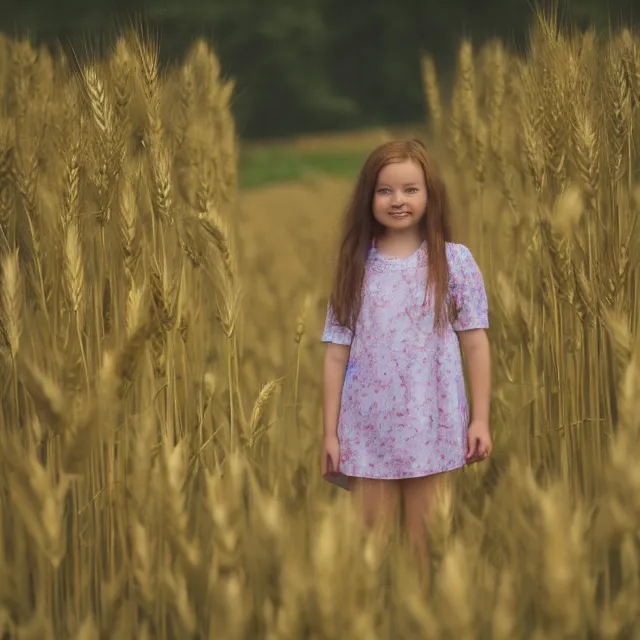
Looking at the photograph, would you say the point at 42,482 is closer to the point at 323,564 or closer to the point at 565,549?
the point at 323,564

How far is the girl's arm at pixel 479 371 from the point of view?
5.68ft

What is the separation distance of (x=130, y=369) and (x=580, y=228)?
0.89m

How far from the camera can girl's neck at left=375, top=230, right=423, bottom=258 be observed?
177cm

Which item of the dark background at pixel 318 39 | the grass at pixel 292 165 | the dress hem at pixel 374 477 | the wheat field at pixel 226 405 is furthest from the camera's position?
the dark background at pixel 318 39

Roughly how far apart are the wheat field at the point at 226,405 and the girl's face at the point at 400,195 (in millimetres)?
190

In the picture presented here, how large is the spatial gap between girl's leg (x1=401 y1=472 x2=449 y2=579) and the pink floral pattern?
0.13 feet

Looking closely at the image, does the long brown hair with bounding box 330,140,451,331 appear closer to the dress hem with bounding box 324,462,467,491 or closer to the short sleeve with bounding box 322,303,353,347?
the short sleeve with bounding box 322,303,353,347

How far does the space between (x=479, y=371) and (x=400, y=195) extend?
29cm

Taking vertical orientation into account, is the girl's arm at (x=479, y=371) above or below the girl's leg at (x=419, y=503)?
above

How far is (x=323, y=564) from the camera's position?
117 cm

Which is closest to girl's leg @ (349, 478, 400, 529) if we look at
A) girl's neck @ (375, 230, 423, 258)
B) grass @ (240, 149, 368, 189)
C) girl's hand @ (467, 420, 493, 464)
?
girl's hand @ (467, 420, 493, 464)

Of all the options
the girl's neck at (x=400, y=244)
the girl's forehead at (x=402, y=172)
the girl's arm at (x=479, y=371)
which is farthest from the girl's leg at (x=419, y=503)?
the girl's forehead at (x=402, y=172)

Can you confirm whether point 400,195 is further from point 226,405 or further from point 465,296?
point 226,405

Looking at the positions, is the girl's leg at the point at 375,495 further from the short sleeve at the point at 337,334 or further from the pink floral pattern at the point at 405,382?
the short sleeve at the point at 337,334
